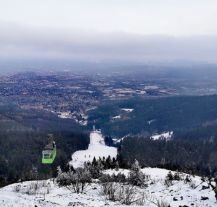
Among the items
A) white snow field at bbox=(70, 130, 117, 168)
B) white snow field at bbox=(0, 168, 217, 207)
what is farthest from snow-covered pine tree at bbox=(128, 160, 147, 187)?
white snow field at bbox=(70, 130, 117, 168)

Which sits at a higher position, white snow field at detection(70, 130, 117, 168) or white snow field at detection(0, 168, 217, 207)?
white snow field at detection(0, 168, 217, 207)

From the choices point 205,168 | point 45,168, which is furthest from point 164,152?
point 45,168

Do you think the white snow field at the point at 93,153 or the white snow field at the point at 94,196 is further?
the white snow field at the point at 93,153

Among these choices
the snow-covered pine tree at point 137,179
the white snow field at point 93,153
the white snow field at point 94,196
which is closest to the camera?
the white snow field at point 94,196

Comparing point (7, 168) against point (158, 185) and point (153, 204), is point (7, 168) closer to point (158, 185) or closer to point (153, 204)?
point (158, 185)

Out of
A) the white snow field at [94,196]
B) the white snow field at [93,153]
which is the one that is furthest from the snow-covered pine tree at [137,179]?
the white snow field at [93,153]

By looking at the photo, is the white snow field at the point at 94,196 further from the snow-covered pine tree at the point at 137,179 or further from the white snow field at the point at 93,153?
the white snow field at the point at 93,153

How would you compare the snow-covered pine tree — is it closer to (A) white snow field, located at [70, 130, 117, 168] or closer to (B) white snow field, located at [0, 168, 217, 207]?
(B) white snow field, located at [0, 168, 217, 207]

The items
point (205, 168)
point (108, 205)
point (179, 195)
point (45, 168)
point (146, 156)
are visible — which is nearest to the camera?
point (108, 205)

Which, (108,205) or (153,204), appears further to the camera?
(153,204)
